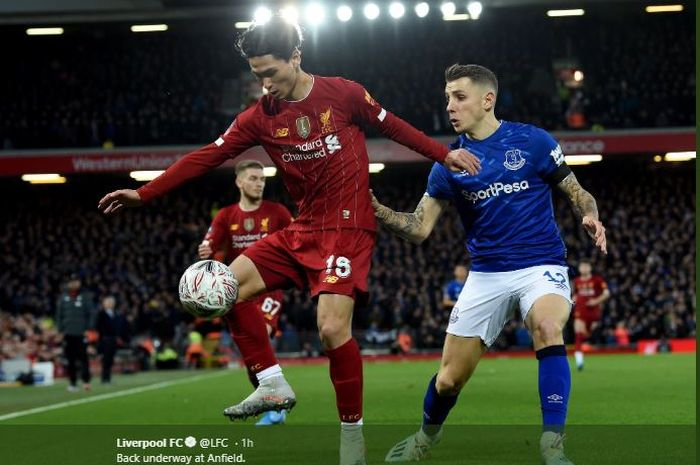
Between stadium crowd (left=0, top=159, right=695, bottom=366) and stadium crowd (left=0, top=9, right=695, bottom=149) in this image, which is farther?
stadium crowd (left=0, top=9, right=695, bottom=149)

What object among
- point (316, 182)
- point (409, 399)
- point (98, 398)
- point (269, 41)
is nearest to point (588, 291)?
point (409, 399)

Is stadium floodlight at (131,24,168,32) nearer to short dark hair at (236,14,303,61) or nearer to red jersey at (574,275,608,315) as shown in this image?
red jersey at (574,275,608,315)

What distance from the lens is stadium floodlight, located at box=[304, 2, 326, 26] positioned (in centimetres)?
2948

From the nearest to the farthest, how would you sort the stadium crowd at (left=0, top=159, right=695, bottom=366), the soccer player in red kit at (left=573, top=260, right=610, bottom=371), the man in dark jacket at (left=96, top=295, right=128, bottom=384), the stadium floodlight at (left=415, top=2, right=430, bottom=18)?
the man in dark jacket at (left=96, top=295, right=128, bottom=384), the soccer player in red kit at (left=573, top=260, right=610, bottom=371), the stadium crowd at (left=0, top=159, right=695, bottom=366), the stadium floodlight at (left=415, top=2, right=430, bottom=18)

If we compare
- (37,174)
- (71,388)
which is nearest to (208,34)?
(37,174)

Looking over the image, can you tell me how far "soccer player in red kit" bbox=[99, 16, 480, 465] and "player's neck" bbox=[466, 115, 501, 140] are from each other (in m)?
0.67

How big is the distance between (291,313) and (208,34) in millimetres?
12577

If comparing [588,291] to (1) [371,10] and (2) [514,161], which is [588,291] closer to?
(1) [371,10]

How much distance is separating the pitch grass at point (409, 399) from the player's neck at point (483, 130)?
3498mm

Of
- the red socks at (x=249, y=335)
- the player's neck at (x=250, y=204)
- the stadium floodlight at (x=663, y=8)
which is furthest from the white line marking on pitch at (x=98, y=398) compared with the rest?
the stadium floodlight at (x=663, y=8)

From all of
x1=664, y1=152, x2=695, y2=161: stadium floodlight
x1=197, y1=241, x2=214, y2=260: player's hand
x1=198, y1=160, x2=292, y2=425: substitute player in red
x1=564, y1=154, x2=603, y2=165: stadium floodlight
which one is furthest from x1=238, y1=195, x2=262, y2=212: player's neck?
x1=664, y1=152, x2=695, y2=161: stadium floodlight

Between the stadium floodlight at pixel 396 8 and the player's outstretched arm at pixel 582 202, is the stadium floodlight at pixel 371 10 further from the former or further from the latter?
the player's outstretched arm at pixel 582 202

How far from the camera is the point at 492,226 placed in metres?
6.55

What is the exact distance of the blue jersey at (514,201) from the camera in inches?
254
